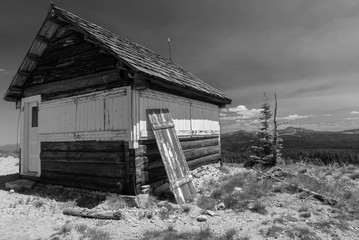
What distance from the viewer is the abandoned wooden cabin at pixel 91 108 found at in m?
6.53

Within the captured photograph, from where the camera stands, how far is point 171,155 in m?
7.09

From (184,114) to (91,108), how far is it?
3.41 meters

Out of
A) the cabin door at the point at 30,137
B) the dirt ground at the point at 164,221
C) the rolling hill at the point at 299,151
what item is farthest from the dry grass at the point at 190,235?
the rolling hill at the point at 299,151

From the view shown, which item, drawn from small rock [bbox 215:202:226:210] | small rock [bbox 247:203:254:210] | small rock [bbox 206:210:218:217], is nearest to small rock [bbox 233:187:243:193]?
small rock [bbox 247:203:254:210]

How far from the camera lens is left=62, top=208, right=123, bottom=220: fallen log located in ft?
17.4

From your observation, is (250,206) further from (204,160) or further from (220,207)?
(204,160)

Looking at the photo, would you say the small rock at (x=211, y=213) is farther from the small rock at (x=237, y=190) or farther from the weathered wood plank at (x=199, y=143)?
the weathered wood plank at (x=199, y=143)

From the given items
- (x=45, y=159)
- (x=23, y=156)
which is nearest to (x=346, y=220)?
(x=45, y=159)

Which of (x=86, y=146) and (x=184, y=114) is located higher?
(x=184, y=114)

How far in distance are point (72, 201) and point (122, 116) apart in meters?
2.82

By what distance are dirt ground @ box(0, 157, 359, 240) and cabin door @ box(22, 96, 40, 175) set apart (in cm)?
290

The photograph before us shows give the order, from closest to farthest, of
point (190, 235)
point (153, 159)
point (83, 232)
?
1. point (190, 235)
2. point (83, 232)
3. point (153, 159)

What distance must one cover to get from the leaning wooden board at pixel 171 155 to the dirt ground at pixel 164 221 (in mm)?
702

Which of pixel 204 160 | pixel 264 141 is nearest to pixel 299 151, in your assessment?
pixel 264 141
